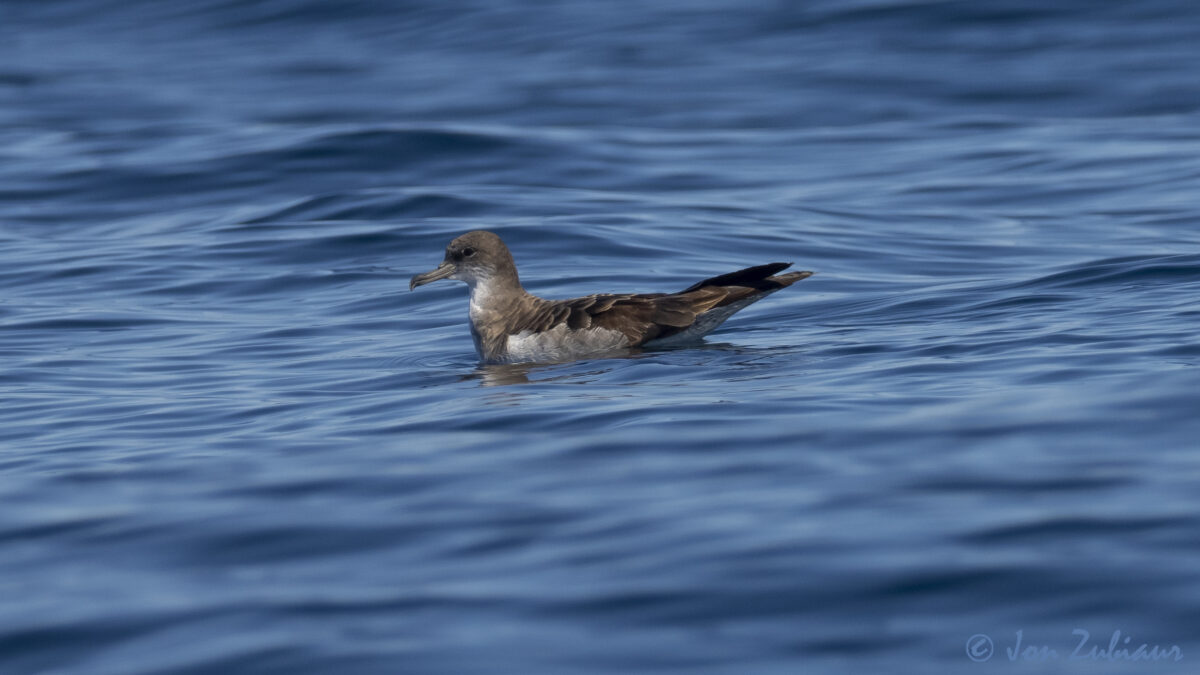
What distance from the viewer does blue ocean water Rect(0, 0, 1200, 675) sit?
4648 millimetres

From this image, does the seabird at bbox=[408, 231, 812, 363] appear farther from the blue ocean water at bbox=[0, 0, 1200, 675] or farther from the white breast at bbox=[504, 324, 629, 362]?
the blue ocean water at bbox=[0, 0, 1200, 675]

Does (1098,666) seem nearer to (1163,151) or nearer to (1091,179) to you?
(1091,179)

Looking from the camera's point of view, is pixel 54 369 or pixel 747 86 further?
pixel 747 86

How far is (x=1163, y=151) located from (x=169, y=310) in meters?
11.4

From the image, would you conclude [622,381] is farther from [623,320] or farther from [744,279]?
[744,279]

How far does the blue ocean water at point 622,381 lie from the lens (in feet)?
15.3

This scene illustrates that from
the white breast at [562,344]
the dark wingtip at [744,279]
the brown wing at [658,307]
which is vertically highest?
the dark wingtip at [744,279]

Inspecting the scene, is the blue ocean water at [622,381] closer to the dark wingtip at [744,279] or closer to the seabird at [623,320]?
the seabird at [623,320]

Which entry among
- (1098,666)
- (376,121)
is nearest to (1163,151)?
(376,121)

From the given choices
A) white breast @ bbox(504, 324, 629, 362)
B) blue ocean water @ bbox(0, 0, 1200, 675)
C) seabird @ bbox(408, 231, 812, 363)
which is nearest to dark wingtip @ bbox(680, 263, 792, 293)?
seabird @ bbox(408, 231, 812, 363)

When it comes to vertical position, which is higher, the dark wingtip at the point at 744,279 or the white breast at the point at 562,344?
the dark wingtip at the point at 744,279

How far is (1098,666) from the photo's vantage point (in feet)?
13.6

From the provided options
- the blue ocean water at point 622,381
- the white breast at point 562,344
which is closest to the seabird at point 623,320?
the white breast at point 562,344

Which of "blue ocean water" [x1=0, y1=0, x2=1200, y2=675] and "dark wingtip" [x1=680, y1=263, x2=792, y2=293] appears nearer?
"blue ocean water" [x1=0, y1=0, x2=1200, y2=675]
